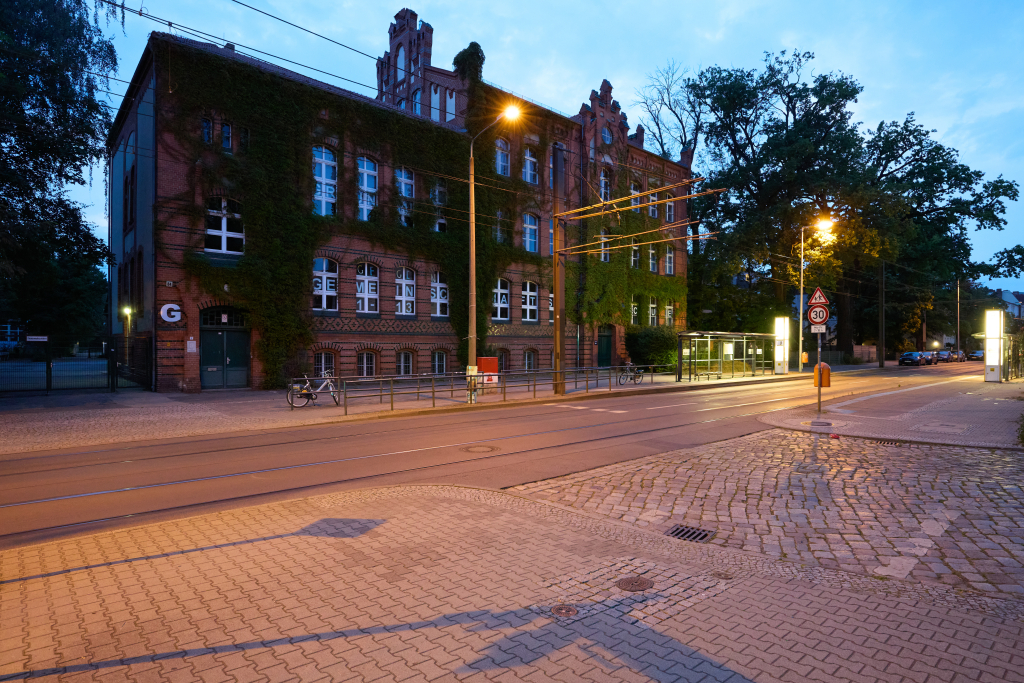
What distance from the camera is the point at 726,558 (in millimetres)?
5051

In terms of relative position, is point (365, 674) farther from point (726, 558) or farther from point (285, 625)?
point (726, 558)

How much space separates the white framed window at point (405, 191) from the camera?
1060 inches

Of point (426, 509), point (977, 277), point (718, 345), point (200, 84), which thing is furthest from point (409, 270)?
point (977, 277)

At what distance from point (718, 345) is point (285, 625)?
104 feet

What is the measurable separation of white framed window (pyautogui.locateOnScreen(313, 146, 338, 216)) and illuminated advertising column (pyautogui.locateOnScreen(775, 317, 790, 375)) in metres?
25.5

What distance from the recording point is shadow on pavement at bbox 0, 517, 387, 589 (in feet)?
15.7

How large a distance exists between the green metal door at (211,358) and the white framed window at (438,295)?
9.27 m

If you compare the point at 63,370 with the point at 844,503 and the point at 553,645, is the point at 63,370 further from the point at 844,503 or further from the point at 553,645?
the point at 844,503

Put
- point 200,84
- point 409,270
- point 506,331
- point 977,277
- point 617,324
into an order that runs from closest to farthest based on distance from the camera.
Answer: point 200,84 < point 409,270 < point 506,331 < point 617,324 < point 977,277

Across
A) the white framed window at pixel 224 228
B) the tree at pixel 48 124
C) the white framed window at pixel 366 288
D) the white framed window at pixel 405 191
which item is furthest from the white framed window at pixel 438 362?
the tree at pixel 48 124

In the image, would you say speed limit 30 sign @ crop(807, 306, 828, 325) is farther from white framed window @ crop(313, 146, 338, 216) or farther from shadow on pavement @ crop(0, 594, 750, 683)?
white framed window @ crop(313, 146, 338, 216)

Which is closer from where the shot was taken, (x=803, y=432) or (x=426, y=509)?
(x=426, y=509)

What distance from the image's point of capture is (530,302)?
32500 mm

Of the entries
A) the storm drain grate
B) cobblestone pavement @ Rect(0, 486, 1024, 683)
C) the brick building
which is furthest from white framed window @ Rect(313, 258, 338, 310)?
the storm drain grate
